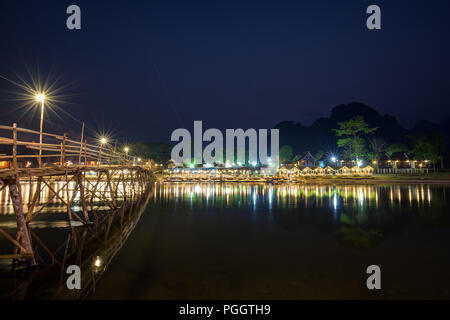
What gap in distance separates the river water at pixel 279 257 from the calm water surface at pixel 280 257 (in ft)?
0.07

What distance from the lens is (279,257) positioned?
287 inches

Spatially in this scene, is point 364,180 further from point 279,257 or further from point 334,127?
point 334,127

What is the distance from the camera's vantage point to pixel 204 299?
483 centimetres

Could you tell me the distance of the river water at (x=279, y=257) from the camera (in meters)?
5.23

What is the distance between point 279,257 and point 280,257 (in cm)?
3

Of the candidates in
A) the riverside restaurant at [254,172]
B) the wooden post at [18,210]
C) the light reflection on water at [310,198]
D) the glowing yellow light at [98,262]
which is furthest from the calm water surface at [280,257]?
the riverside restaurant at [254,172]

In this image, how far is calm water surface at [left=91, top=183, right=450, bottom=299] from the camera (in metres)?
5.24

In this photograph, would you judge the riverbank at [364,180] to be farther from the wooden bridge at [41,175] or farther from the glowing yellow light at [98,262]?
the glowing yellow light at [98,262]

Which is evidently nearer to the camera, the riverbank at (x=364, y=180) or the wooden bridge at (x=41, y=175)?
the wooden bridge at (x=41, y=175)

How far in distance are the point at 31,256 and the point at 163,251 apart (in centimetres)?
322

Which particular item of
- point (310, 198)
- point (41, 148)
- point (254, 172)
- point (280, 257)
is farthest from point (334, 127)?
point (41, 148)

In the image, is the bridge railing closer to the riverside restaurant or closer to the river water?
the river water

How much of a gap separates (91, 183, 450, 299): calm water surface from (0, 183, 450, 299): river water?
0.02m
